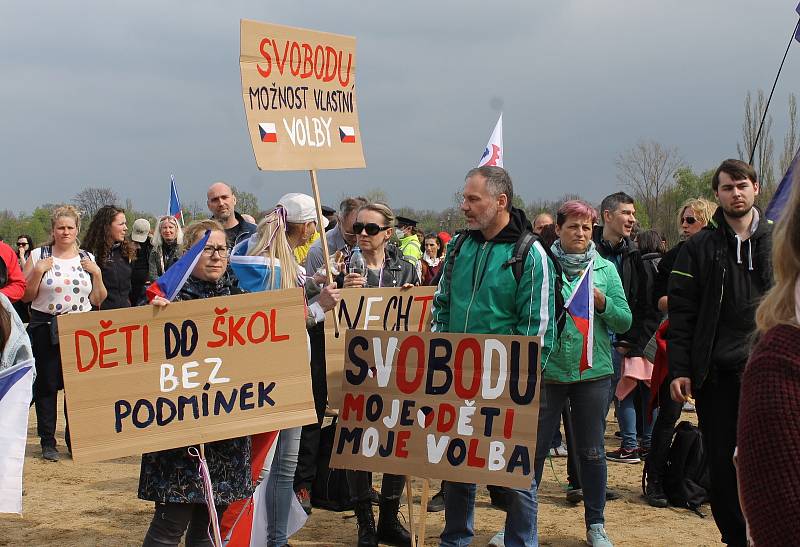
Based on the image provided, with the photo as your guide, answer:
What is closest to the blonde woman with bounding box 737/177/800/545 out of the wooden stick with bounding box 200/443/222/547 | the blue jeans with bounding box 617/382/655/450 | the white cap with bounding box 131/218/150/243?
the wooden stick with bounding box 200/443/222/547

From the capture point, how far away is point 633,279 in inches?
323

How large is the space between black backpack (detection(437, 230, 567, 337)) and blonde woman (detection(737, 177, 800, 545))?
3126mm

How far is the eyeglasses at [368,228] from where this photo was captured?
6246mm

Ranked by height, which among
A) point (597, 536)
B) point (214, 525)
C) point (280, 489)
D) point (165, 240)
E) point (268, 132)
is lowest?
point (597, 536)

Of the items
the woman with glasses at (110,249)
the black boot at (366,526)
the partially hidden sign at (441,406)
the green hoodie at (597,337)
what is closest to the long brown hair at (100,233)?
the woman with glasses at (110,249)

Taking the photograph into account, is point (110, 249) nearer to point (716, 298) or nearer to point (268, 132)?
point (268, 132)

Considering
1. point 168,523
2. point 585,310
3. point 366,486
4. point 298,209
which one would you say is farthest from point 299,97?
point 168,523

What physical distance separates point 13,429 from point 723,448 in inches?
147

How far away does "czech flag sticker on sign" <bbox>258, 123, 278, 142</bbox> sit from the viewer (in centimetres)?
544

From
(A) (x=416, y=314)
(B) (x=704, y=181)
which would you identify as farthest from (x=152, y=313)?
(B) (x=704, y=181)

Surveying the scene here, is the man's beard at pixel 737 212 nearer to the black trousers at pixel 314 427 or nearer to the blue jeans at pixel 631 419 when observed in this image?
the black trousers at pixel 314 427

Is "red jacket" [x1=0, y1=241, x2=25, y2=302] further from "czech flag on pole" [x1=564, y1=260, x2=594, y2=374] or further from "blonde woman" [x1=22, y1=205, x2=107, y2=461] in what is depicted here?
"czech flag on pole" [x1=564, y1=260, x2=594, y2=374]

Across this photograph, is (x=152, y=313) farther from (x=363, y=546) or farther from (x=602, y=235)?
(x=602, y=235)

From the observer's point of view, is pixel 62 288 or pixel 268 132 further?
pixel 62 288
